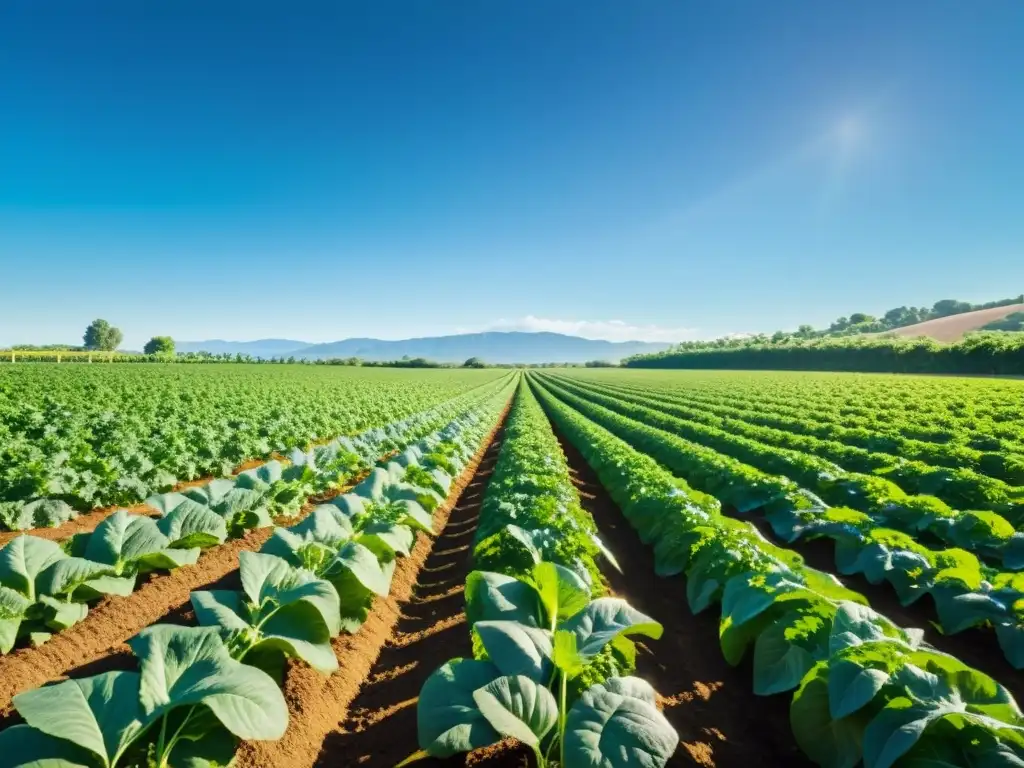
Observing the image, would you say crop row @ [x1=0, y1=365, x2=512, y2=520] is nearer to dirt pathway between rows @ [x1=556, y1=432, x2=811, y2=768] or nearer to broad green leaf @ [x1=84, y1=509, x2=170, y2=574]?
broad green leaf @ [x1=84, y1=509, x2=170, y2=574]

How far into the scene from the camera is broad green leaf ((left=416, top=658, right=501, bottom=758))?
234 cm

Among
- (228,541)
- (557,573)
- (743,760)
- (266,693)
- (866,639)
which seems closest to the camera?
(266,693)

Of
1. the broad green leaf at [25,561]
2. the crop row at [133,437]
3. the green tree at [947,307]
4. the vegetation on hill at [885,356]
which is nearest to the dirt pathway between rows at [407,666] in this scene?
the broad green leaf at [25,561]

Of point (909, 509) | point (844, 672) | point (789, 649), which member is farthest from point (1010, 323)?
point (844, 672)

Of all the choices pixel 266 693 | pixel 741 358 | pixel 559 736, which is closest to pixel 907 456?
pixel 559 736

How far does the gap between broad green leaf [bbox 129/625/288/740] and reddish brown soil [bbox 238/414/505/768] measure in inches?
27.7

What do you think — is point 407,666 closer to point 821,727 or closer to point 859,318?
point 821,727

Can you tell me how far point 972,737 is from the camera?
7.11 feet

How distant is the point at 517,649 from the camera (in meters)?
2.73

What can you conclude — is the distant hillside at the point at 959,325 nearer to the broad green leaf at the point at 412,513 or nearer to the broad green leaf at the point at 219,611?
the broad green leaf at the point at 412,513

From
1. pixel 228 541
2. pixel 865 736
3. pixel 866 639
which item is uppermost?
pixel 866 639

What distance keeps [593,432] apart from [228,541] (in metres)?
10.9

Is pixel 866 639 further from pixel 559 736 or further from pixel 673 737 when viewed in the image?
pixel 559 736

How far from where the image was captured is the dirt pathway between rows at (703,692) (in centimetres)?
315
